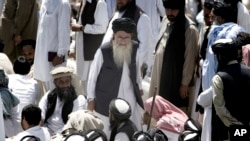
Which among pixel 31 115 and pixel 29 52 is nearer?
pixel 31 115

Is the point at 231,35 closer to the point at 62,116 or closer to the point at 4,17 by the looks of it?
the point at 62,116

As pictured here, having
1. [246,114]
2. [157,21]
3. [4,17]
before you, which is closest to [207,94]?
[246,114]

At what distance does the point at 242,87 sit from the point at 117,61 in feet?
5.80

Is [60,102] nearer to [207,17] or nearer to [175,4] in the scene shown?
[175,4]

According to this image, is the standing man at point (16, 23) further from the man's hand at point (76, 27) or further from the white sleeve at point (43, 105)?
the white sleeve at point (43, 105)

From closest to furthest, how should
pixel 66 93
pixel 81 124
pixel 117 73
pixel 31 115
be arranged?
1. pixel 81 124
2. pixel 31 115
3. pixel 117 73
4. pixel 66 93

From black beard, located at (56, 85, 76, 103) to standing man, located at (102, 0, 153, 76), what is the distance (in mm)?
654

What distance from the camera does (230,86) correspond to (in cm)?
773

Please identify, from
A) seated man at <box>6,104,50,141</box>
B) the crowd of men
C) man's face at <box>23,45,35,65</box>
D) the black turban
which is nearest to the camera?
the crowd of men

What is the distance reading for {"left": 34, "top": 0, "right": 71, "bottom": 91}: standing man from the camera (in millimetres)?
10594

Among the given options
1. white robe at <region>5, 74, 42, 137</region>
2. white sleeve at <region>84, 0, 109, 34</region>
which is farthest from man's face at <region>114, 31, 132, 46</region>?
white sleeve at <region>84, 0, 109, 34</region>

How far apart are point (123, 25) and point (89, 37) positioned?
2200 millimetres

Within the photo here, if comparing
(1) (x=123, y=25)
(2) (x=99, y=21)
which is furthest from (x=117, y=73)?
(2) (x=99, y=21)

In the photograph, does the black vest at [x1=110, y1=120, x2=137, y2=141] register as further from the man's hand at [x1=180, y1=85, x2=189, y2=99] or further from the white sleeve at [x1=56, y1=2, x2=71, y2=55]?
the white sleeve at [x1=56, y1=2, x2=71, y2=55]
